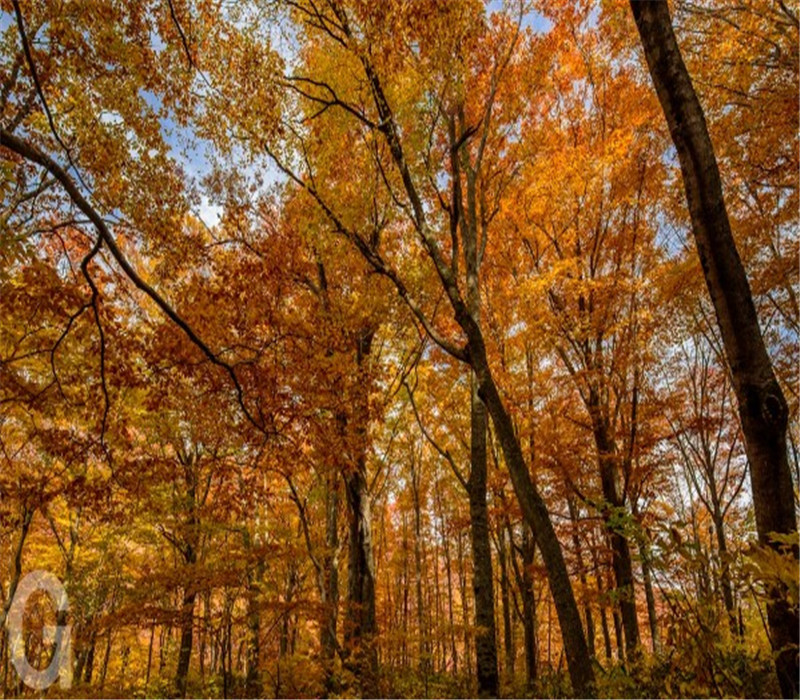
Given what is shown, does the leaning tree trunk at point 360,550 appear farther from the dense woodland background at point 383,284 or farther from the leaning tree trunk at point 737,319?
the leaning tree trunk at point 737,319

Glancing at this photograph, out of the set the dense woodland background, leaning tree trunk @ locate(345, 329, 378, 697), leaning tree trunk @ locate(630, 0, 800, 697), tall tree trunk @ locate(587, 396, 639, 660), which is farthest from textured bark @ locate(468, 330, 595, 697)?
tall tree trunk @ locate(587, 396, 639, 660)

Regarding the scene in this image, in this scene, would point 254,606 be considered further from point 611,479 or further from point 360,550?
point 611,479

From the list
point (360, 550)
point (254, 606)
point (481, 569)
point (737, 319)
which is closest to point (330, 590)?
point (360, 550)

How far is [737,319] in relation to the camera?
2262 mm

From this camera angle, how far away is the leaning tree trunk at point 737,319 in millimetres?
2137

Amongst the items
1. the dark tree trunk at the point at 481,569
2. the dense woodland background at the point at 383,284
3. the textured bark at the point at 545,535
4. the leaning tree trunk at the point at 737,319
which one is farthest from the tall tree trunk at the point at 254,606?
the leaning tree trunk at the point at 737,319

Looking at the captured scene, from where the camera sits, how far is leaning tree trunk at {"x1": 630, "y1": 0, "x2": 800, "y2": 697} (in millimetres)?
2137

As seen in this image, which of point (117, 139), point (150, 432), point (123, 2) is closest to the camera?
point (123, 2)

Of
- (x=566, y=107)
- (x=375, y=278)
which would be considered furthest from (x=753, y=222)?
(x=375, y=278)

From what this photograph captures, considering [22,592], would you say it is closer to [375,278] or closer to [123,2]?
[375,278]

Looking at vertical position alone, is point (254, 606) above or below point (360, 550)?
below

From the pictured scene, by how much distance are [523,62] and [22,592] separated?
20882 mm

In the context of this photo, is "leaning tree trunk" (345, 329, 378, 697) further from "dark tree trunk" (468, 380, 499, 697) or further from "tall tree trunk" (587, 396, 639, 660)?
"tall tree trunk" (587, 396, 639, 660)

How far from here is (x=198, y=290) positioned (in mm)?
7227
